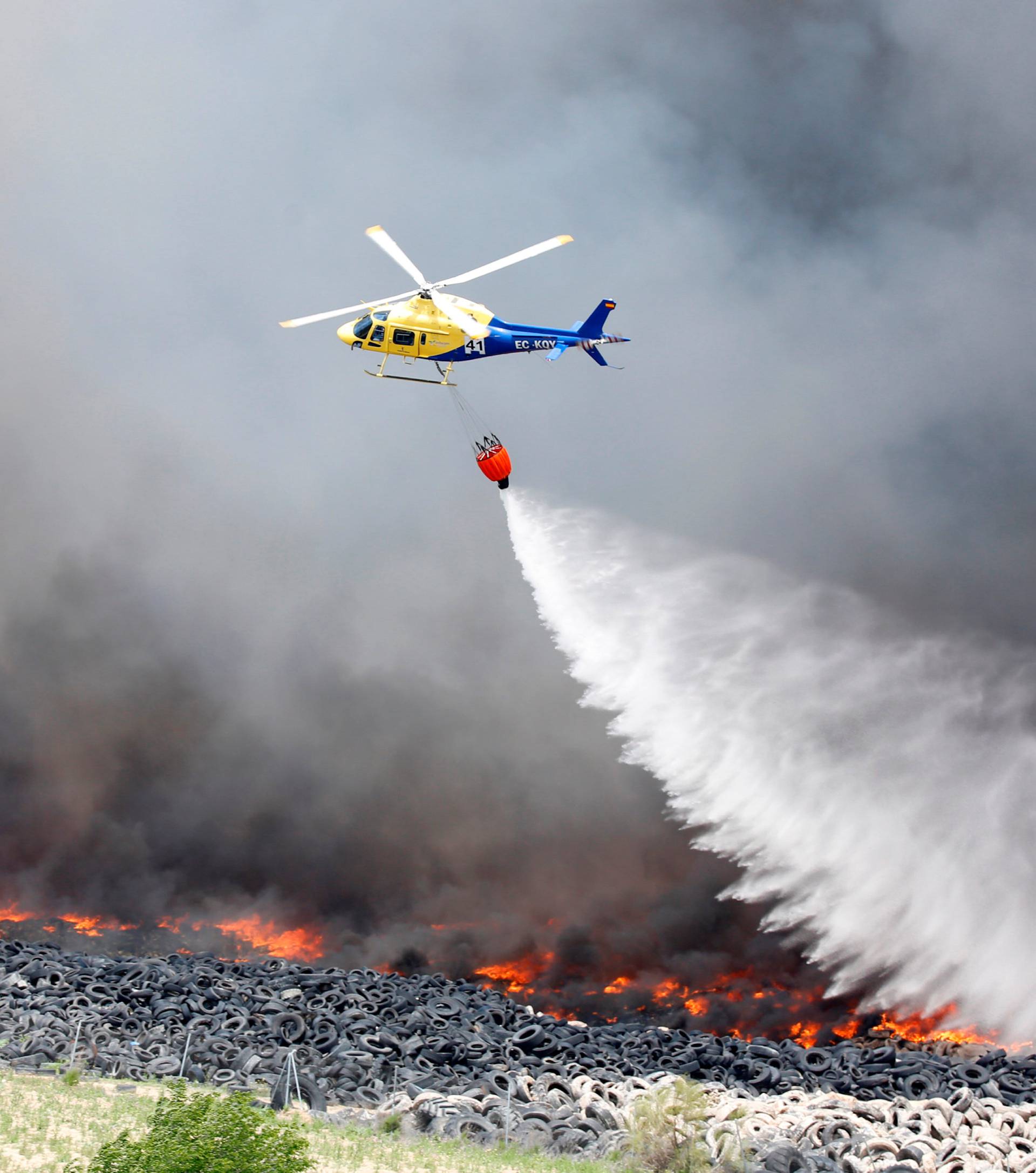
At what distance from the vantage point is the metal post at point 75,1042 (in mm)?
31000

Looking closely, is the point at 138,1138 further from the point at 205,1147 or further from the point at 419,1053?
the point at 419,1053

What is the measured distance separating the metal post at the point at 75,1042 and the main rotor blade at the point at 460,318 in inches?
1018

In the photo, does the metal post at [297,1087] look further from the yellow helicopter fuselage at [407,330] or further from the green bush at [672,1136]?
the yellow helicopter fuselage at [407,330]

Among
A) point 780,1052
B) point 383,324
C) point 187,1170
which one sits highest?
point 383,324

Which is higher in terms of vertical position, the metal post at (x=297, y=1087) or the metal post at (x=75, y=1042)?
the metal post at (x=75, y=1042)

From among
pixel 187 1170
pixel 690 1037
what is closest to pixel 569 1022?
pixel 690 1037

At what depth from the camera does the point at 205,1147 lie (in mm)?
16672

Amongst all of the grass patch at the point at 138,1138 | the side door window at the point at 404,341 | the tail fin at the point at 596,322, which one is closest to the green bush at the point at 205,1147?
the grass patch at the point at 138,1138

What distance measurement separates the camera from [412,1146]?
25266 mm

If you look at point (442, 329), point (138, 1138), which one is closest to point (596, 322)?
point (442, 329)

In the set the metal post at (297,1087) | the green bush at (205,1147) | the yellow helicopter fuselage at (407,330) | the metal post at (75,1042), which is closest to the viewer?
the green bush at (205,1147)

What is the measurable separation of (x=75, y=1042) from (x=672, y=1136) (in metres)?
19.9

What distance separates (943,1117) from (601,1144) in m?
10.4

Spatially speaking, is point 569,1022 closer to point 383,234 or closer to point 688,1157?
point 688,1157
